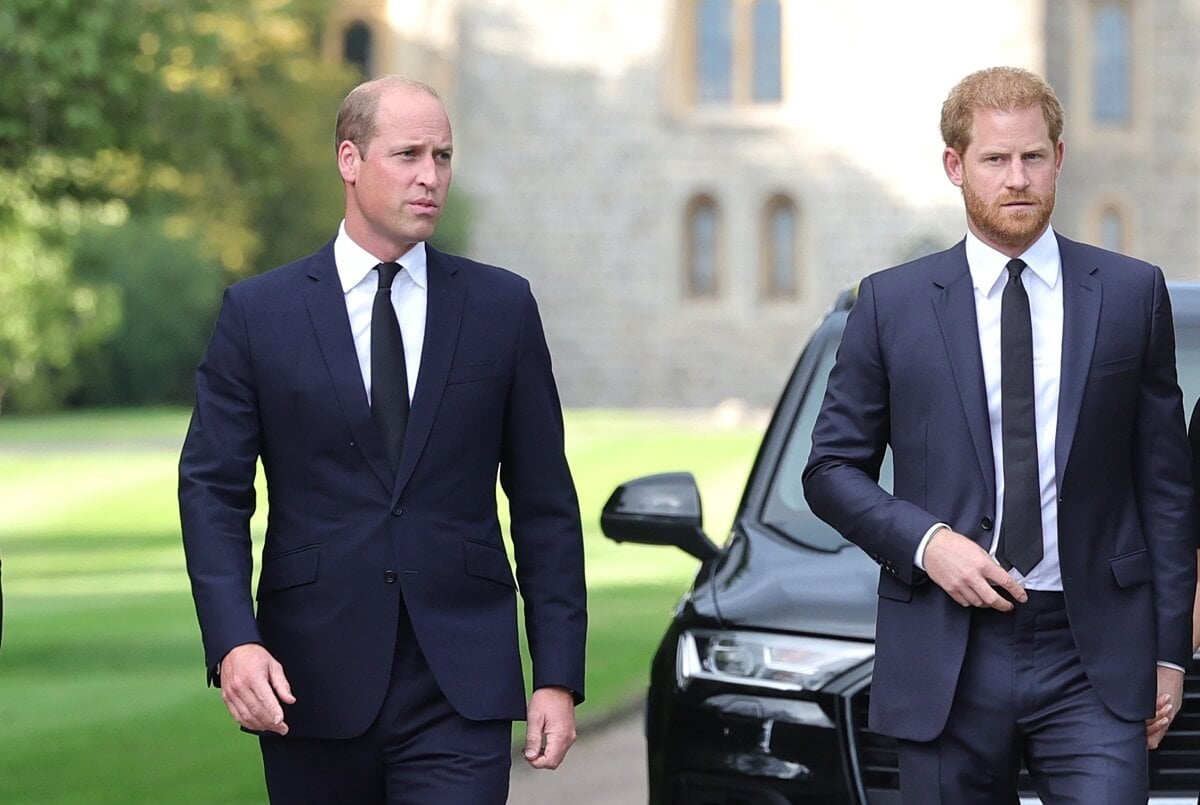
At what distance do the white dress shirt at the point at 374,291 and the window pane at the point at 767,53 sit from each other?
4371 centimetres

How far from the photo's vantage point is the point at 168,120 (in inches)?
562

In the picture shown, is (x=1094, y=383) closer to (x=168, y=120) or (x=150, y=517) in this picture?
(x=168, y=120)

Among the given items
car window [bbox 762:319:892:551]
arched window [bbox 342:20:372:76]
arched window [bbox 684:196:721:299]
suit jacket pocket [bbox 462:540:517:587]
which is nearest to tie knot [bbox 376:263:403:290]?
suit jacket pocket [bbox 462:540:517:587]

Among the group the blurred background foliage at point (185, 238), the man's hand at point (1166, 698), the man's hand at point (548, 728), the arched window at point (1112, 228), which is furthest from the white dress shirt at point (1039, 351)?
the arched window at point (1112, 228)

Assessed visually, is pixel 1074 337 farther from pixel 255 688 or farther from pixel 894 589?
pixel 255 688

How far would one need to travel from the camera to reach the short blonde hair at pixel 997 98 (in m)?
3.73

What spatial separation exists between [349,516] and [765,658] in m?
1.20

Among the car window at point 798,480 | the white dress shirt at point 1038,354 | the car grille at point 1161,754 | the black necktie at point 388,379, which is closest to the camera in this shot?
the white dress shirt at point 1038,354

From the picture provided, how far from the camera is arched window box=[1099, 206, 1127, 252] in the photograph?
4888cm

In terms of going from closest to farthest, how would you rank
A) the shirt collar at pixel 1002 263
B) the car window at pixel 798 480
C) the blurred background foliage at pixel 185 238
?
the shirt collar at pixel 1002 263 → the car window at pixel 798 480 → the blurred background foliage at pixel 185 238

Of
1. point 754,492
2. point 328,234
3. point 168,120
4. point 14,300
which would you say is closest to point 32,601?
point 168,120

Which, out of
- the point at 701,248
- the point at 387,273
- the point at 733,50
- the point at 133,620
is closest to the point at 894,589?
the point at 387,273

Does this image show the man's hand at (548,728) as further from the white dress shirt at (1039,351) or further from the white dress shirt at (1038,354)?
the white dress shirt at (1039,351)

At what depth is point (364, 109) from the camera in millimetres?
3957
